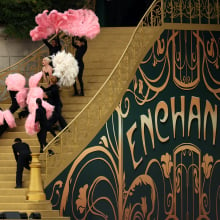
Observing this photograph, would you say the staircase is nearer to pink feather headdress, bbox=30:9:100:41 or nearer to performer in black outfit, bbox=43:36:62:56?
performer in black outfit, bbox=43:36:62:56

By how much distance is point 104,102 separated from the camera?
111 ft

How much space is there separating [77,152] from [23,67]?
5.20 m

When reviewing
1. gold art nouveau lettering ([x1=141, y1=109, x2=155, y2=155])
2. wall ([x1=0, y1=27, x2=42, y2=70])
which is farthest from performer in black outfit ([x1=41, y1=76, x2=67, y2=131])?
wall ([x1=0, y1=27, x2=42, y2=70])

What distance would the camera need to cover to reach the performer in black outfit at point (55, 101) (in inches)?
1324

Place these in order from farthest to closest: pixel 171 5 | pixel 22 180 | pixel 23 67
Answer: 1. pixel 23 67
2. pixel 171 5
3. pixel 22 180

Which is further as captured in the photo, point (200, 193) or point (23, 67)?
point (23, 67)

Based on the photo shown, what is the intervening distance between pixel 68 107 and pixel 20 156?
3.13 metres

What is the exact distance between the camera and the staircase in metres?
31.8

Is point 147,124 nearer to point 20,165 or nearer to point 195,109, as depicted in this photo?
point 195,109

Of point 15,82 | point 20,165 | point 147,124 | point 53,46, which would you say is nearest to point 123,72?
point 147,124

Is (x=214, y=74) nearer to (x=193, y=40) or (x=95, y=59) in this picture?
(x=193, y=40)

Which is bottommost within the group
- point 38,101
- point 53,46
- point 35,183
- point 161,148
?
point 161,148

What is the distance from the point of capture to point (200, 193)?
34.7m

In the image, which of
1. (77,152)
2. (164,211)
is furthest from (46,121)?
(164,211)
